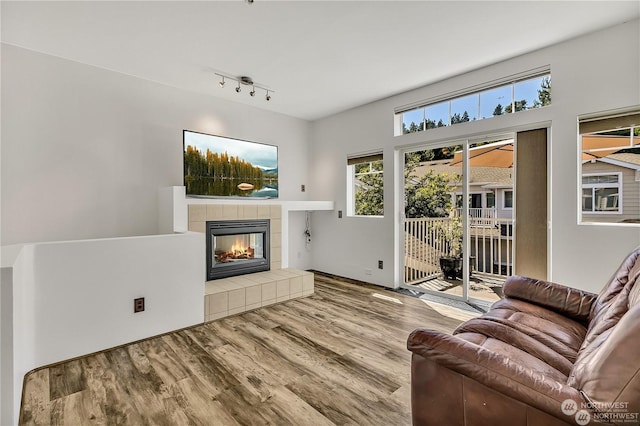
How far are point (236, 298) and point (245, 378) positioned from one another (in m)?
1.33

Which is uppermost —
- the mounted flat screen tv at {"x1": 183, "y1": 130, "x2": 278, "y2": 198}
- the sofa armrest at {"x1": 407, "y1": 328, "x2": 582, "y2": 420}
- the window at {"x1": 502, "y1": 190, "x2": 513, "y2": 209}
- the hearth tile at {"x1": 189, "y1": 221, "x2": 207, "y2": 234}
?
the mounted flat screen tv at {"x1": 183, "y1": 130, "x2": 278, "y2": 198}

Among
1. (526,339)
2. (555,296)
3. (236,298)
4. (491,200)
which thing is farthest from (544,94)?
(236,298)

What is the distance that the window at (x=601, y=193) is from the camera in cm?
263

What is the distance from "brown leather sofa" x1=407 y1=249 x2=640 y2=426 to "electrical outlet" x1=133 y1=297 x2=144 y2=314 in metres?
2.41

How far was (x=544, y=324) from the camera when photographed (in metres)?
1.76

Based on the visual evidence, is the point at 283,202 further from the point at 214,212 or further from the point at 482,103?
the point at 482,103

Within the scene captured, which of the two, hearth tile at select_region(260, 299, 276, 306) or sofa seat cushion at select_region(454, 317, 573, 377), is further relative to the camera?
hearth tile at select_region(260, 299, 276, 306)

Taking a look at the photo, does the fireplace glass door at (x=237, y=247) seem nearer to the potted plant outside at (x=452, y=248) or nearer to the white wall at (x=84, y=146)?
the white wall at (x=84, y=146)

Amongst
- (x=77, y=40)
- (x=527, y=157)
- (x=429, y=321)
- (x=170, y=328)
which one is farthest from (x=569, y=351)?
(x=77, y=40)

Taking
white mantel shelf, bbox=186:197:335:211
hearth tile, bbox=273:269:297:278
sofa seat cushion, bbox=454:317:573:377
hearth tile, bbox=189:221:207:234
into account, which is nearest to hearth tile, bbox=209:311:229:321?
hearth tile, bbox=273:269:297:278

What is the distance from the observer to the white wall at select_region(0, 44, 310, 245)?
9.25 ft

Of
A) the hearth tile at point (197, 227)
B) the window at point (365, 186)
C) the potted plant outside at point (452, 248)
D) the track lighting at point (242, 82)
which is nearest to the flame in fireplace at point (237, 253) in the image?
the hearth tile at point (197, 227)

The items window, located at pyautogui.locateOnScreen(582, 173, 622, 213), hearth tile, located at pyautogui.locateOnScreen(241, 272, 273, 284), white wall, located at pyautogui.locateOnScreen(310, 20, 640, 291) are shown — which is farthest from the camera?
hearth tile, located at pyautogui.locateOnScreen(241, 272, 273, 284)

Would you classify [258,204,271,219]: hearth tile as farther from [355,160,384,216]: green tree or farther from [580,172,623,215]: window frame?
[580,172,623,215]: window frame
